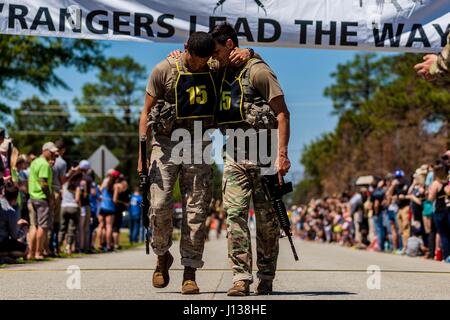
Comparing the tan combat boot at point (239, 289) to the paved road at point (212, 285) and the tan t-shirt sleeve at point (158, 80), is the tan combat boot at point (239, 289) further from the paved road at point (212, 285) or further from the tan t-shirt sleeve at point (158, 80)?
the tan t-shirt sleeve at point (158, 80)

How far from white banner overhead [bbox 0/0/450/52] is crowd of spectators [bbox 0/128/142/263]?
3840 millimetres

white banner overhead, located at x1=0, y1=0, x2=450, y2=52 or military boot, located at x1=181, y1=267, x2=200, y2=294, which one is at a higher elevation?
white banner overhead, located at x1=0, y1=0, x2=450, y2=52

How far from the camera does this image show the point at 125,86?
99188 millimetres

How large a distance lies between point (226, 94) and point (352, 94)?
89.7m

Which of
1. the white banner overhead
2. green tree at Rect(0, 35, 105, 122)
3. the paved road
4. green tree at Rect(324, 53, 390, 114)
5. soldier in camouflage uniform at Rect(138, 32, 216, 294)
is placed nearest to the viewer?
the paved road

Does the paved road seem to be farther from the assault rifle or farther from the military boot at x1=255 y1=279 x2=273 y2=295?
the assault rifle

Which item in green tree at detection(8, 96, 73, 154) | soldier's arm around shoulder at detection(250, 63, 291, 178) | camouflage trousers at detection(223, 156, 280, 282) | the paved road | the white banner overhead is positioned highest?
green tree at detection(8, 96, 73, 154)

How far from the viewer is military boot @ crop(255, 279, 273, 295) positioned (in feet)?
26.7

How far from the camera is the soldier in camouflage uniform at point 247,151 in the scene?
26.2 feet

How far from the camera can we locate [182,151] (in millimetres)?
8242

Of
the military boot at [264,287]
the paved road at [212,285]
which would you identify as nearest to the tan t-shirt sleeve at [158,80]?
the paved road at [212,285]

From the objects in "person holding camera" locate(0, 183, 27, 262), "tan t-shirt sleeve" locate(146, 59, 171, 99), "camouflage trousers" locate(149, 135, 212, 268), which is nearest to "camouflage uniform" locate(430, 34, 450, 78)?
"camouflage trousers" locate(149, 135, 212, 268)
